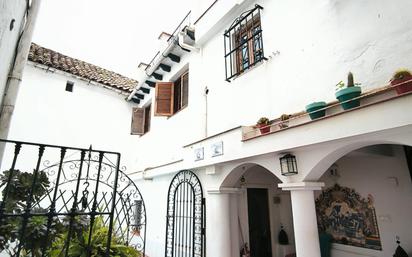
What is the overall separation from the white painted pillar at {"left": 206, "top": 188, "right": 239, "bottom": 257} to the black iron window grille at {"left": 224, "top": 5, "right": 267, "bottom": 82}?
9.25 ft

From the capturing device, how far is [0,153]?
275cm

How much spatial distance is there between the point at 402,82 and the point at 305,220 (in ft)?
7.64

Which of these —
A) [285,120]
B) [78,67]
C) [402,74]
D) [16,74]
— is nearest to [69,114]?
[78,67]

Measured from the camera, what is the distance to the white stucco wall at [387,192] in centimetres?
509

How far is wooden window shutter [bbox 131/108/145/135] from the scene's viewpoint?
34.7 feet

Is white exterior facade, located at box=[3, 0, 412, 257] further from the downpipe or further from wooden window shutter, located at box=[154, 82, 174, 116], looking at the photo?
the downpipe

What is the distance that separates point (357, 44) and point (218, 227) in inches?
173

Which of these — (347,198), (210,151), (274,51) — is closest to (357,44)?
(274,51)

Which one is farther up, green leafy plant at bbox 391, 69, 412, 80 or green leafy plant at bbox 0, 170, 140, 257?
green leafy plant at bbox 391, 69, 412, 80

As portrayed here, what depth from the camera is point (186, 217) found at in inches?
257

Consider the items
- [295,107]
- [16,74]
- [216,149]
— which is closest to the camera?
[16,74]

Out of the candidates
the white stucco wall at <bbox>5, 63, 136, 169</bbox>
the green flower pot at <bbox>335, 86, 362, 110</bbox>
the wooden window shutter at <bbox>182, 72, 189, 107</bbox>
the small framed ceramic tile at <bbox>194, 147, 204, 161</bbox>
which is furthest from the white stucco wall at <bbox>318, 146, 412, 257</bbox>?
the white stucco wall at <bbox>5, 63, 136, 169</bbox>

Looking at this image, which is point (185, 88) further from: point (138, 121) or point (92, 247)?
point (92, 247)

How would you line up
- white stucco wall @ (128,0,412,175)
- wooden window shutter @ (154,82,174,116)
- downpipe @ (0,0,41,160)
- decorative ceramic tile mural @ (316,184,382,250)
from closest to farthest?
1. downpipe @ (0,0,41,160)
2. white stucco wall @ (128,0,412,175)
3. decorative ceramic tile mural @ (316,184,382,250)
4. wooden window shutter @ (154,82,174,116)
